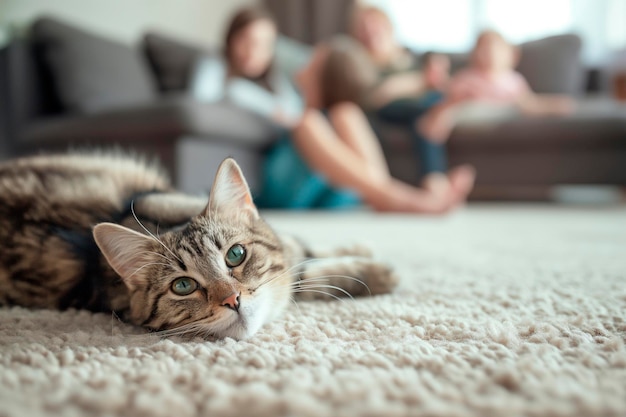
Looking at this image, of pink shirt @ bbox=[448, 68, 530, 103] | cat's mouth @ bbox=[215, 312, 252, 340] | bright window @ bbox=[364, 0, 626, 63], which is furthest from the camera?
bright window @ bbox=[364, 0, 626, 63]

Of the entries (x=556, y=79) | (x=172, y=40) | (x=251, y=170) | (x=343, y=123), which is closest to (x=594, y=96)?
(x=556, y=79)

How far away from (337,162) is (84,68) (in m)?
1.38

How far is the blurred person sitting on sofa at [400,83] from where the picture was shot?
8.93 feet

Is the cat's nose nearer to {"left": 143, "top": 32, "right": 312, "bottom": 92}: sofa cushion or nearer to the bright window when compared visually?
{"left": 143, "top": 32, "right": 312, "bottom": 92}: sofa cushion

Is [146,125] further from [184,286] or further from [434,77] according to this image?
[434,77]

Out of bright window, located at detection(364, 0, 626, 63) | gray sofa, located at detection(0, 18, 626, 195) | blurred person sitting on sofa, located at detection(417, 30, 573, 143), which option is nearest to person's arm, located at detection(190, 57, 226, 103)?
gray sofa, located at detection(0, 18, 626, 195)

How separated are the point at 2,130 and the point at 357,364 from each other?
236 centimetres

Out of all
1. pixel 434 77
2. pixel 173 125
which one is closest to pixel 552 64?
pixel 434 77

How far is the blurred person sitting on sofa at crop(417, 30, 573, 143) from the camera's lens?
2711 mm

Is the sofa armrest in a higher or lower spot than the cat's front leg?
higher

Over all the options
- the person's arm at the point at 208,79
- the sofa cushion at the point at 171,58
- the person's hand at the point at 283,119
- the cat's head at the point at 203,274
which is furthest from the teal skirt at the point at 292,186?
the cat's head at the point at 203,274

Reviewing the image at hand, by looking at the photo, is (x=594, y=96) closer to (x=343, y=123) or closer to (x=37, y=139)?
(x=343, y=123)

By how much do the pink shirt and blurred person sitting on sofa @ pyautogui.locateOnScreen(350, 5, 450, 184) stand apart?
0.39 feet

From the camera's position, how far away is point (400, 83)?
121 inches
